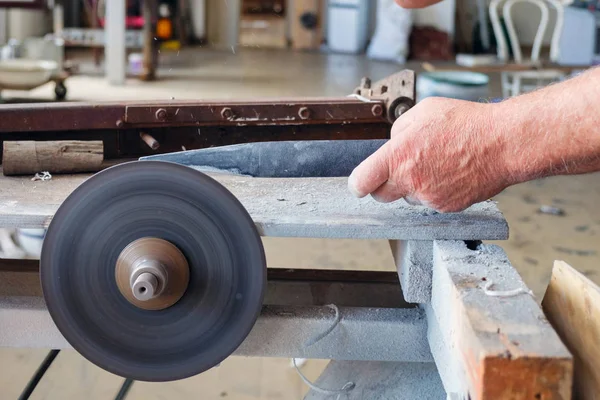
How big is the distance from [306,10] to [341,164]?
8901 mm

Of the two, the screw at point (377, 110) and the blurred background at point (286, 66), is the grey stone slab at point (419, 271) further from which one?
the screw at point (377, 110)

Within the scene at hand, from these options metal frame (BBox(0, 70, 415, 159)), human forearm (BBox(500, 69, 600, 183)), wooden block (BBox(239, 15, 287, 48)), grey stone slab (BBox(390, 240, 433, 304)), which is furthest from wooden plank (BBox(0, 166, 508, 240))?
wooden block (BBox(239, 15, 287, 48))

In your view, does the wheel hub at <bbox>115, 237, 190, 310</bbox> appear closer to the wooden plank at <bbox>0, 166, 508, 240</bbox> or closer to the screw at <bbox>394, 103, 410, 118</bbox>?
the wooden plank at <bbox>0, 166, 508, 240</bbox>

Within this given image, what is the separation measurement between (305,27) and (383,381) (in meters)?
9.04

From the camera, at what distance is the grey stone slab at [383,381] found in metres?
1.34

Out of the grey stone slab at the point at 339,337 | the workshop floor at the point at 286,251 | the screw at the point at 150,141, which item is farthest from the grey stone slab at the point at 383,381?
the workshop floor at the point at 286,251

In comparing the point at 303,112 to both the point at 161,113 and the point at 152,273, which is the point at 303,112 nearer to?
the point at 161,113

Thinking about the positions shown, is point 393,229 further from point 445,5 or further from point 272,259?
point 445,5

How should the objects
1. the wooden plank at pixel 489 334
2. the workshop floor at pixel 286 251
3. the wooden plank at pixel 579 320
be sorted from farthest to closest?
the workshop floor at pixel 286 251
the wooden plank at pixel 579 320
the wooden plank at pixel 489 334

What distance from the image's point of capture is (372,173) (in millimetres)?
1093

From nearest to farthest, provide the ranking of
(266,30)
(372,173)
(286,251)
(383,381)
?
1. (372,173)
2. (383,381)
3. (286,251)
4. (266,30)

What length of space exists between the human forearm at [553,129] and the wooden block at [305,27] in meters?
9.21

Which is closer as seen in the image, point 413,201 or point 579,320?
point 579,320

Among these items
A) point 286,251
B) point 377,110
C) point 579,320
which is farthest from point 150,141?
point 286,251
